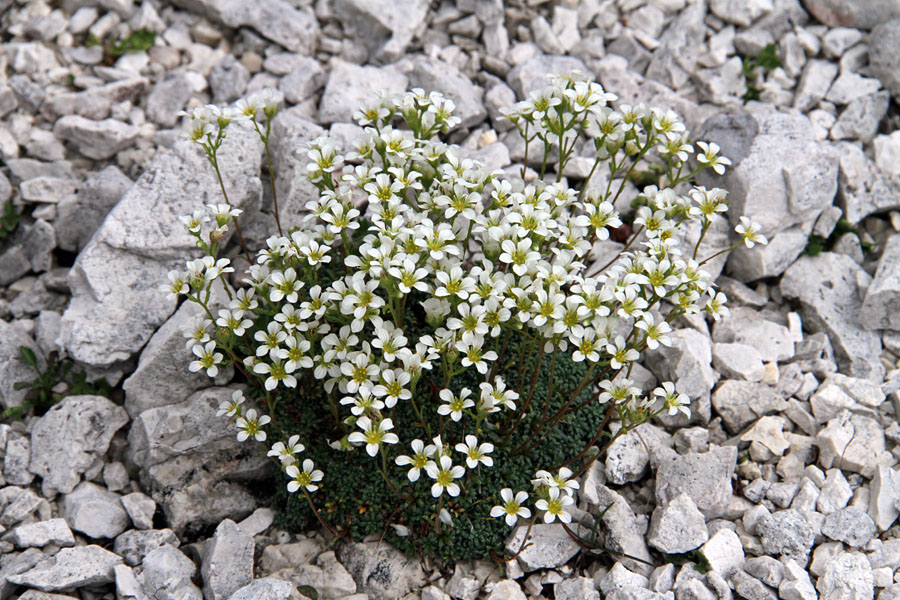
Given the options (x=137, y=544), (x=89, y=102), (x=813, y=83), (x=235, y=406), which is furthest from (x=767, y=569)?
(x=89, y=102)

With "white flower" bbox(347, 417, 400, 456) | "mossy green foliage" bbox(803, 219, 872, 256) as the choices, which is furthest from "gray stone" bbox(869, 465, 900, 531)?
"white flower" bbox(347, 417, 400, 456)

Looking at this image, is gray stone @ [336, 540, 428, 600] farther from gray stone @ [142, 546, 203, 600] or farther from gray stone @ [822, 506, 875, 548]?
gray stone @ [822, 506, 875, 548]

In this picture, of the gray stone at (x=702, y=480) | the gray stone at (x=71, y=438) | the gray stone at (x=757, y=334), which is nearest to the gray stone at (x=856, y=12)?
the gray stone at (x=757, y=334)

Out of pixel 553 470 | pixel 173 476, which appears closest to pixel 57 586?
pixel 173 476

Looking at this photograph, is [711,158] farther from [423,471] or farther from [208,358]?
[208,358]

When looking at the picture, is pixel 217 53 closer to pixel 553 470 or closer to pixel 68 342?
pixel 68 342

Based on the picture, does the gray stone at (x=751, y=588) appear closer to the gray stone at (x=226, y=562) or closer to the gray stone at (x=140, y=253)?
the gray stone at (x=226, y=562)
